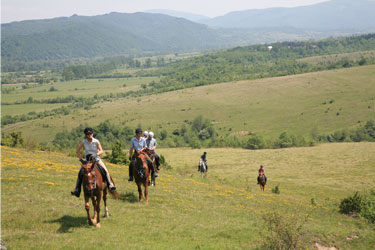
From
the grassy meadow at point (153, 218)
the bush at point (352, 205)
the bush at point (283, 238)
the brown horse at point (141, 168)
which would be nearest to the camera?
the grassy meadow at point (153, 218)

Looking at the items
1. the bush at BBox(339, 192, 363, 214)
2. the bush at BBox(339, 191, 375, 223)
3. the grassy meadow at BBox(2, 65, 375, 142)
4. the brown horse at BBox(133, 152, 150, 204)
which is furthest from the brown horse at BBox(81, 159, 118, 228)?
the grassy meadow at BBox(2, 65, 375, 142)

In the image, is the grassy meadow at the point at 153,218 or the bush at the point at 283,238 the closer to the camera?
the grassy meadow at the point at 153,218

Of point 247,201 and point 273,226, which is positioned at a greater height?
point 273,226

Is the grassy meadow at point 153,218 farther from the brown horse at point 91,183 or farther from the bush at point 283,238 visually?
the bush at point 283,238

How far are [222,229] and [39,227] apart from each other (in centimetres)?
777

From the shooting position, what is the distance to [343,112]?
115m

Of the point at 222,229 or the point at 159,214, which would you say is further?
the point at 159,214

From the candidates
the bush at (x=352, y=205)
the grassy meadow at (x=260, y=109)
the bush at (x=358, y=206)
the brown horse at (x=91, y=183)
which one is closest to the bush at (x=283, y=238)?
the brown horse at (x=91, y=183)

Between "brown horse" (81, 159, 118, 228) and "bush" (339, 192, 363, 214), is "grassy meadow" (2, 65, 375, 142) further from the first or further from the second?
"brown horse" (81, 159, 118, 228)

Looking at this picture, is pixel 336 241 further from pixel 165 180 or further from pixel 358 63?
pixel 358 63

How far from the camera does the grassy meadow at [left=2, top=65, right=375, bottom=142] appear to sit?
11375 centimetres

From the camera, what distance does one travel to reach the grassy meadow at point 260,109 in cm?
11375

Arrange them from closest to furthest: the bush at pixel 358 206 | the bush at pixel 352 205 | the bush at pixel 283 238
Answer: the bush at pixel 283 238 < the bush at pixel 358 206 < the bush at pixel 352 205

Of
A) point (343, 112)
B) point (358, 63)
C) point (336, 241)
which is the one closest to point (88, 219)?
point (336, 241)
